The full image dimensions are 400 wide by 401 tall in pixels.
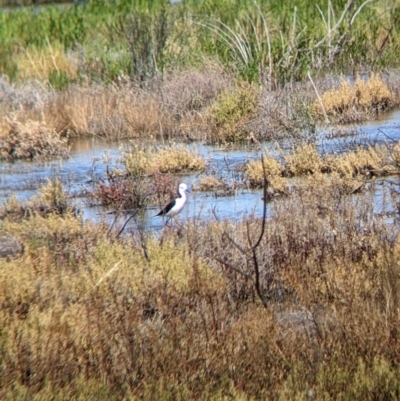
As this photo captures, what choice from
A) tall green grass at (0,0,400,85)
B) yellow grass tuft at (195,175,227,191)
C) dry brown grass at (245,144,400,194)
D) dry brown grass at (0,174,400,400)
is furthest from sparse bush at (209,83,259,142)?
dry brown grass at (0,174,400,400)

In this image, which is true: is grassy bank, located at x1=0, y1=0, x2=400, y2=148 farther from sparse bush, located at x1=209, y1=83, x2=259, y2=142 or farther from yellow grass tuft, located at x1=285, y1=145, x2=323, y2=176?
yellow grass tuft, located at x1=285, y1=145, x2=323, y2=176

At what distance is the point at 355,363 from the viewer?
621 centimetres

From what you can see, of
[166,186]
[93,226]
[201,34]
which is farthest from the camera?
[201,34]

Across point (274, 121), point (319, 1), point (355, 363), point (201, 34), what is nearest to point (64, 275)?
point (355, 363)

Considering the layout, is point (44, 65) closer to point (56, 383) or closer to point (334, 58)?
point (334, 58)

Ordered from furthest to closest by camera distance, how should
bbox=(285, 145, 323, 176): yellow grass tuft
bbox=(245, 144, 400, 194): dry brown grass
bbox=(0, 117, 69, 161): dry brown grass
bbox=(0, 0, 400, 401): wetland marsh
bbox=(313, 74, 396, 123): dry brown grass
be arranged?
bbox=(313, 74, 396, 123): dry brown grass, bbox=(0, 117, 69, 161): dry brown grass, bbox=(285, 145, 323, 176): yellow grass tuft, bbox=(245, 144, 400, 194): dry brown grass, bbox=(0, 0, 400, 401): wetland marsh

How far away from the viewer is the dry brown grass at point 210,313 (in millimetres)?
6121

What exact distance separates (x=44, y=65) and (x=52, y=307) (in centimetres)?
1679

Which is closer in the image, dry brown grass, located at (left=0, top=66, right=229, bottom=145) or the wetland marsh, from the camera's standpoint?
the wetland marsh

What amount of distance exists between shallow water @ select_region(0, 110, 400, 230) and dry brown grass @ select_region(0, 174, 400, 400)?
260 centimetres

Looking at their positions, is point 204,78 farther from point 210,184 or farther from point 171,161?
point 210,184

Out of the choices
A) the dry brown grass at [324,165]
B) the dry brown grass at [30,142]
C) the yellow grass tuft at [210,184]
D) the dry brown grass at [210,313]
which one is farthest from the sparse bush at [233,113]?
the dry brown grass at [210,313]

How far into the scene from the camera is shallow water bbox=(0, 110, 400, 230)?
12.5m

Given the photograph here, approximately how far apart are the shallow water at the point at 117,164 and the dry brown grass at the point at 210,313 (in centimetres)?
260
